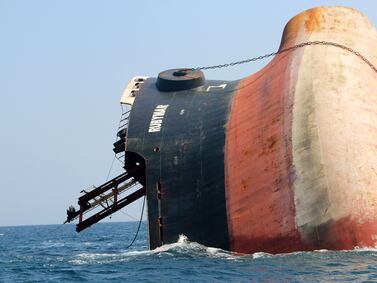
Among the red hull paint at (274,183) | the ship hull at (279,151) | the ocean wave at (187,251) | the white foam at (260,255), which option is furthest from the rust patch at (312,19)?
the white foam at (260,255)

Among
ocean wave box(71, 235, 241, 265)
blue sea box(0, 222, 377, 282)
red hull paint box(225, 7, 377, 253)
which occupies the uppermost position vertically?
red hull paint box(225, 7, 377, 253)

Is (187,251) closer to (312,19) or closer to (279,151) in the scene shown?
(279,151)

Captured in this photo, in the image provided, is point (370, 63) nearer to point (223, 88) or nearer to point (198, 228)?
point (223, 88)

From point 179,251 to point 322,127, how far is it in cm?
589

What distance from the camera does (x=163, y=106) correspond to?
2844 cm

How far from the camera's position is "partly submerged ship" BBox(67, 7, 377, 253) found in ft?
69.9

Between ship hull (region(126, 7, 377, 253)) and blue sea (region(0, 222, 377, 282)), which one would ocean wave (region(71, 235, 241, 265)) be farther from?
ship hull (region(126, 7, 377, 253))

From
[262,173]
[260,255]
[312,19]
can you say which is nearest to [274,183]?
[262,173]

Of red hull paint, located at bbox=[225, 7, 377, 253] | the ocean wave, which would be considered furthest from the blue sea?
red hull paint, located at bbox=[225, 7, 377, 253]

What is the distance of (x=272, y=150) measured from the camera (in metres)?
23.1

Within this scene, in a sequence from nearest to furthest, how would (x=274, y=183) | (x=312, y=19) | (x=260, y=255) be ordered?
(x=260, y=255)
(x=274, y=183)
(x=312, y=19)

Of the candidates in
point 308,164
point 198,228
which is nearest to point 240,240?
point 198,228

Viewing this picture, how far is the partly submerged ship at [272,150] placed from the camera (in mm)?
21297

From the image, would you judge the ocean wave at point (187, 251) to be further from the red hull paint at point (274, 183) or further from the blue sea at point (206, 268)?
the red hull paint at point (274, 183)
